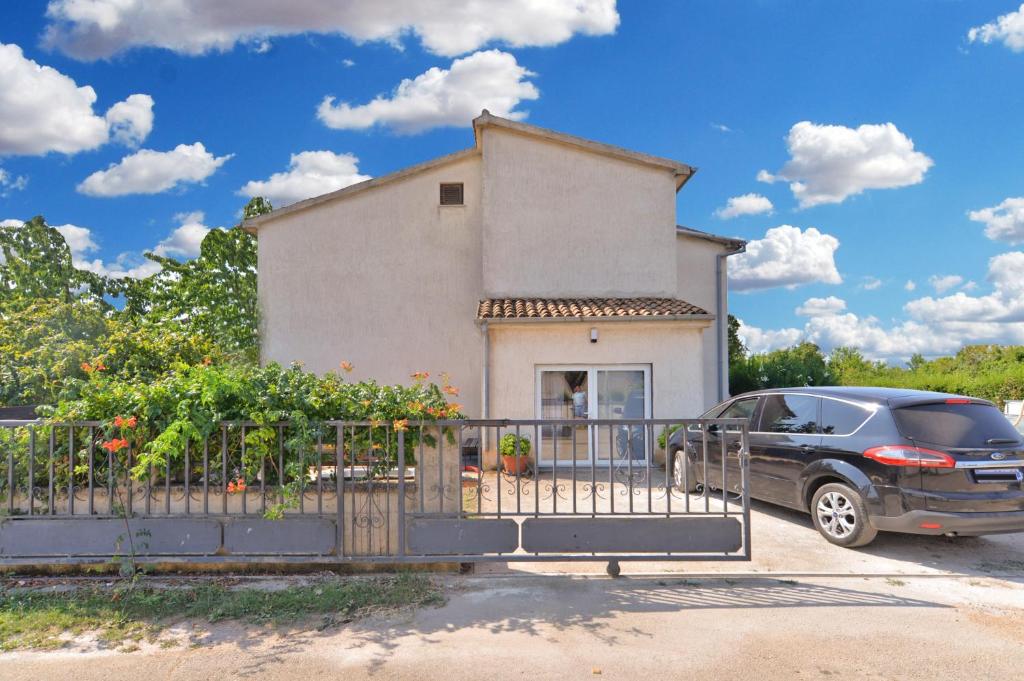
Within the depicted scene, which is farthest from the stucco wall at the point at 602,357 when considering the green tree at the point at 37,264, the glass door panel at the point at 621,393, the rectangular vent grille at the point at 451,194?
the green tree at the point at 37,264

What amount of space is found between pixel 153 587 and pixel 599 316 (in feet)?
26.5

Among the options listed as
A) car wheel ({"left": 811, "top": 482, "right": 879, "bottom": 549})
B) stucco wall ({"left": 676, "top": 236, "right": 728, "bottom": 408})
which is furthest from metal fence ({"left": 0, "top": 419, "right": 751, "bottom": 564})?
stucco wall ({"left": 676, "top": 236, "right": 728, "bottom": 408})

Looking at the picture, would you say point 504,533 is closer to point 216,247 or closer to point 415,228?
point 415,228

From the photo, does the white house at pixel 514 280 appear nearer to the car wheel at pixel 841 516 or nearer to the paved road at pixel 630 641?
the car wheel at pixel 841 516

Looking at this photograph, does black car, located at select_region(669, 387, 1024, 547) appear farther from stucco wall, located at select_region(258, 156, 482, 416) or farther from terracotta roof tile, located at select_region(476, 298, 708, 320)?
stucco wall, located at select_region(258, 156, 482, 416)

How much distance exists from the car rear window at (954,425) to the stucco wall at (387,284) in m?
9.02

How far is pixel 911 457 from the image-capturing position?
220 inches

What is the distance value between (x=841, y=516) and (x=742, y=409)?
77.6 inches

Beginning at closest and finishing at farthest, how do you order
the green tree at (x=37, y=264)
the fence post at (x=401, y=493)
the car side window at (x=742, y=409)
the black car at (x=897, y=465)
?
the fence post at (x=401, y=493), the black car at (x=897, y=465), the car side window at (x=742, y=409), the green tree at (x=37, y=264)

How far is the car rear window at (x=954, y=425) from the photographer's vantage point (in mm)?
5668

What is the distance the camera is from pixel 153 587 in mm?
4957

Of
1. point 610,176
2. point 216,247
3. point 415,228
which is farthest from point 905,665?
point 216,247

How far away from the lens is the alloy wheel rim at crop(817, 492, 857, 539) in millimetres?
6027

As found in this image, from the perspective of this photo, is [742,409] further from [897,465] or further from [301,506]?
[301,506]
